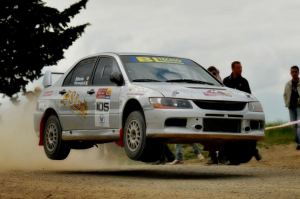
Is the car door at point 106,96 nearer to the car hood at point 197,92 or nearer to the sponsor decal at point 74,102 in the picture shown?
the sponsor decal at point 74,102

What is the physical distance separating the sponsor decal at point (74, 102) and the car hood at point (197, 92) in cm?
159

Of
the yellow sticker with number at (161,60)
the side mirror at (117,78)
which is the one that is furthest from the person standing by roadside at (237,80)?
the side mirror at (117,78)

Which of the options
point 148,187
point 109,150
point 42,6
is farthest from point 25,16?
point 148,187

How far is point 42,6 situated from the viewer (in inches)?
1331

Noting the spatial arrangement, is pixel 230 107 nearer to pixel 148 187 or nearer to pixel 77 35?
pixel 148 187

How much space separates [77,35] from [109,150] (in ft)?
52.0

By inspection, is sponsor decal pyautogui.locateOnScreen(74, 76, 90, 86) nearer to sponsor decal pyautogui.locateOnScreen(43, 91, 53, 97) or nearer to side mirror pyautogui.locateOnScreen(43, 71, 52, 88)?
sponsor decal pyautogui.locateOnScreen(43, 91, 53, 97)

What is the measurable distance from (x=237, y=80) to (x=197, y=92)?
12.9 feet

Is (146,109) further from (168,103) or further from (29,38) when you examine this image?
(29,38)

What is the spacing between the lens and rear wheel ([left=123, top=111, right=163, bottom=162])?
12047mm

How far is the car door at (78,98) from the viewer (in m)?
13.5

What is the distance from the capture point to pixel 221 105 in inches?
478

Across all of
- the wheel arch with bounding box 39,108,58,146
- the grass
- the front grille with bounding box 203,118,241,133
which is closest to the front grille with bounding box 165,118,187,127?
the front grille with bounding box 203,118,241,133

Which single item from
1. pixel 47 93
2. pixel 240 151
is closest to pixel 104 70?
pixel 47 93
